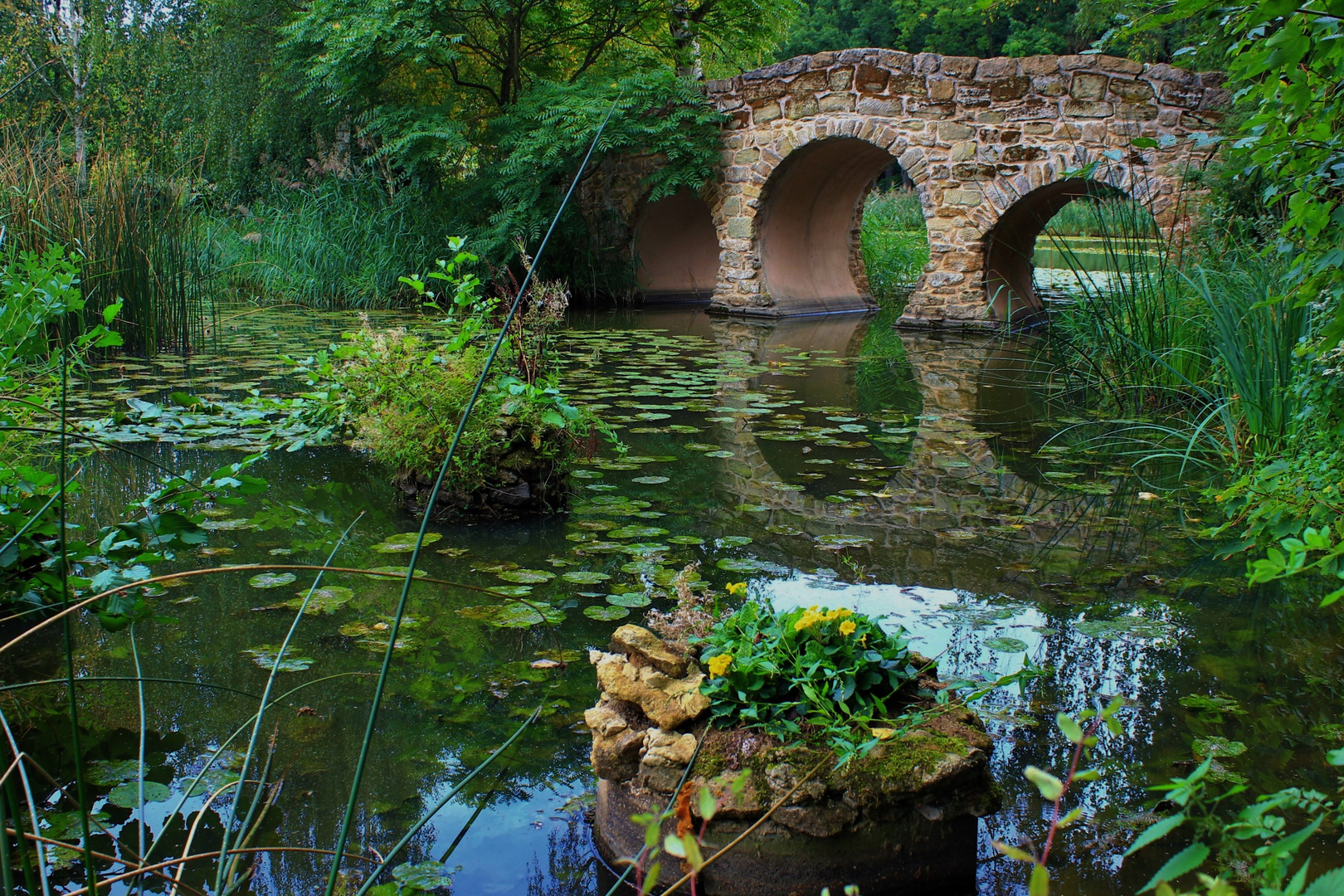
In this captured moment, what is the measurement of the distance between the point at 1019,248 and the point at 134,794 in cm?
1005

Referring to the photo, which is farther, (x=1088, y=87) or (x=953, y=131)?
(x=953, y=131)

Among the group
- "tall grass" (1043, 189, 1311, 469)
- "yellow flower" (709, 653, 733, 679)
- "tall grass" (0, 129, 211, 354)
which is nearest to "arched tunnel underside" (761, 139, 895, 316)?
"tall grass" (1043, 189, 1311, 469)

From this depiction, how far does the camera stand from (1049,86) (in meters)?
8.81

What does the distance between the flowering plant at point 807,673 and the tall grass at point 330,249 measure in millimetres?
8646

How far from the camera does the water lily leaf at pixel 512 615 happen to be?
254cm

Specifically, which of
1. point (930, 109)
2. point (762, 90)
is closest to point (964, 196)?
point (930, 109)

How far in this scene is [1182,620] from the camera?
2.61 metres

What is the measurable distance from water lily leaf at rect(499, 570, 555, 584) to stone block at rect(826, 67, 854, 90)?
328 inches

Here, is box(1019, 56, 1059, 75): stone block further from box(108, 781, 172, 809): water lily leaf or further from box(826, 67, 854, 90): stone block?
box(108, 781, 172, 809): water lily leaf

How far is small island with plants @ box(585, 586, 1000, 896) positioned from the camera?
5.12 ft

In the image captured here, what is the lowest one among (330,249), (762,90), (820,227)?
(330,249)

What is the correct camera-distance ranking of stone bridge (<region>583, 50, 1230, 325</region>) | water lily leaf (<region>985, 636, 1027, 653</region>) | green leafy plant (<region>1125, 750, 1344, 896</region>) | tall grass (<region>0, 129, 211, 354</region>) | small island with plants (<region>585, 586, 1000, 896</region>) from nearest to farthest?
green leafy plant (<region>1125, 750, 1344, 896</region>) → small island with plants (<region>585, 586, 1000, 896</region>) → water lily leaf (<region>985, 636, 1027, 653</region>) → tall grass (<region>0, 129, 211, 354</region>) → stone bridge (<region>583, 50, 1230, 325</region>)

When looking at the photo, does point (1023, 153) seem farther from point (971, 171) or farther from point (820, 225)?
point (820, 225)

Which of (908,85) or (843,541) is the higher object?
(908,85)
